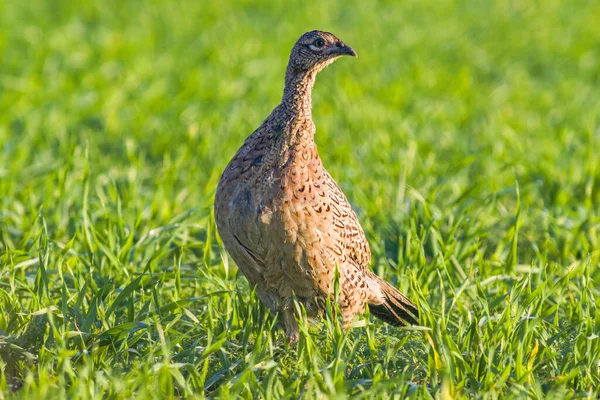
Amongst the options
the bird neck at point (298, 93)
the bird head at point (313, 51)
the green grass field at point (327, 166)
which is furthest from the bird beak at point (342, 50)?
the green grass field at point (327, 166)

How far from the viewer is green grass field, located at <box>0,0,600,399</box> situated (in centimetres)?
357

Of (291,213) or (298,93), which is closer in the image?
(291,213)

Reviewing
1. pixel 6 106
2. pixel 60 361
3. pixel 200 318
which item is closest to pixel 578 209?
pixel 200 318

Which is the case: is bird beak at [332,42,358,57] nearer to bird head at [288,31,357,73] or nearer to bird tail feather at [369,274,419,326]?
bird head at [288,31,357,73]

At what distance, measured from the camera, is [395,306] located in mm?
4297

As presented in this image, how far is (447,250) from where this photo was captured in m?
4.61

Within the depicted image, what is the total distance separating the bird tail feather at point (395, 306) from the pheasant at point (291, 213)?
234 millimetres

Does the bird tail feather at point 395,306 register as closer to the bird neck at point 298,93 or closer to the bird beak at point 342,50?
the bird neck at point 298,93

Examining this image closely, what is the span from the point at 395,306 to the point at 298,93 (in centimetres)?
112

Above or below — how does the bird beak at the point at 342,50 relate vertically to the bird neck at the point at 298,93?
above

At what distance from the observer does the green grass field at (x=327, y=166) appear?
3574 millimetres

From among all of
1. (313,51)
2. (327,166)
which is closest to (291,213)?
(313,51)

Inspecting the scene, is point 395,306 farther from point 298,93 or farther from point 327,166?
point 327,166

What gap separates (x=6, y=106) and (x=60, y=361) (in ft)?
14.0
